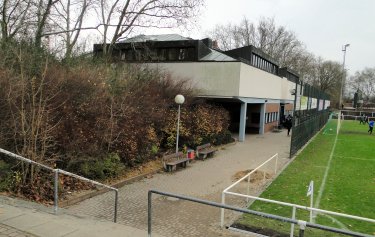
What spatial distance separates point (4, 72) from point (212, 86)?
52.5 feet

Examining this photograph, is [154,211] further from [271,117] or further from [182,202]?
[271,117]

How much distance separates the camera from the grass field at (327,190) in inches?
350

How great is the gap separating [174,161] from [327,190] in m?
6.31

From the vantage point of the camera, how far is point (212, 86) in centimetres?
2459

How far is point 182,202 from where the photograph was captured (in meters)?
10.5

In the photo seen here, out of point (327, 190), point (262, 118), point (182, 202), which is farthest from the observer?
point (262, 118)

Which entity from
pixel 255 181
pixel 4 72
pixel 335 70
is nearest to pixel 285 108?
pixel 255 181

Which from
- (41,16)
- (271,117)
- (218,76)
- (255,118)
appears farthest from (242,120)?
(41,16)

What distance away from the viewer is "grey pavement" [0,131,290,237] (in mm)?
6109

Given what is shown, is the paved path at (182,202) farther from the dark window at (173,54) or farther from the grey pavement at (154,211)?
the dark window at (173,54)

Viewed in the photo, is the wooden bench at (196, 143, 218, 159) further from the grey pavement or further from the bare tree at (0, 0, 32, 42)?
the bare tree at (0, 0, 32, 42)

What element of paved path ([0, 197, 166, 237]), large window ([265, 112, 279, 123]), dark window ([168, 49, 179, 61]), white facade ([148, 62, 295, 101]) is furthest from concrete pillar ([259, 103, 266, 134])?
paved path ([0, 197, 166, 237])

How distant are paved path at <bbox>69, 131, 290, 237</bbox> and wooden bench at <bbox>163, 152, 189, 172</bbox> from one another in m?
0.35

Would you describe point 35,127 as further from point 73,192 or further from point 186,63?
point 186,63
